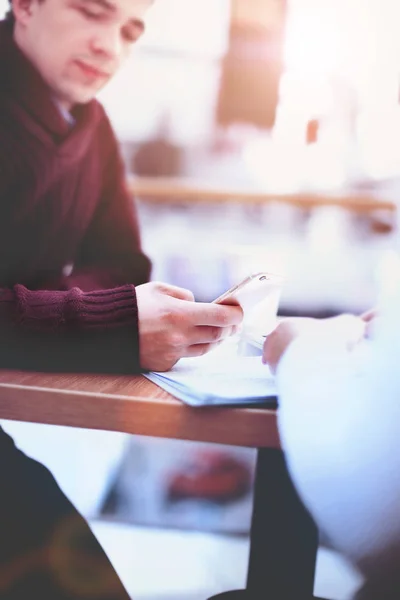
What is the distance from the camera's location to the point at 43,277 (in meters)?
1.04

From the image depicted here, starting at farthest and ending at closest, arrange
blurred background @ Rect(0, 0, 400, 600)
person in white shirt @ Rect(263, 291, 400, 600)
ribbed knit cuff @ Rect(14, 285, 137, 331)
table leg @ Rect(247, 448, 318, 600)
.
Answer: blurred background @ Rect(0, 0, 400, 600) → table leg @ Rect(247, 448, 318, 600) → ribbed knit cuff @ Rect(14, 285, 137, 331) → person in white shirt @ Rect(263, 291, 400, 600)

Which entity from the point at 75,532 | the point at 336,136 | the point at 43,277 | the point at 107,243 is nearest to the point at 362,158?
the point at 336,136

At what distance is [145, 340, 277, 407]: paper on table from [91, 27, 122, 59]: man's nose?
0.62m

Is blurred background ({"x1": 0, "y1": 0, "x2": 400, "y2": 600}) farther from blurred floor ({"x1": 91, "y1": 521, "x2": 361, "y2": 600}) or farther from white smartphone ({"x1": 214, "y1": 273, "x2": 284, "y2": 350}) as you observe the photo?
white smartphone ({"x1": 214, "y1": 273, "x2": 284, "y2": 350})

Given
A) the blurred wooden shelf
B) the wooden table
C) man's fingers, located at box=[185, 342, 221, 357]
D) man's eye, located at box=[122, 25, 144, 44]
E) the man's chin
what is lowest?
man's fingers, located at box=[185, 342, 221, 357]

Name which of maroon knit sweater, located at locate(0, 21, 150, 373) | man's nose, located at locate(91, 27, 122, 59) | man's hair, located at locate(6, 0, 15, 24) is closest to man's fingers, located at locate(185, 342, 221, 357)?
maroon knit sweater, located at locate(0, 21, 150, 373)

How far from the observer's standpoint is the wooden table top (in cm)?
49

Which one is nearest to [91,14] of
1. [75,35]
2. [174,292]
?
[75,35]

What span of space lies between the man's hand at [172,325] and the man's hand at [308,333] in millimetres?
92

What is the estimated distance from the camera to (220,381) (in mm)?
570

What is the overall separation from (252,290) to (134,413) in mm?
225

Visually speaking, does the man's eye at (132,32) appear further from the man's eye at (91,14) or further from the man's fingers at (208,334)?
the man's fingers at (208,334)

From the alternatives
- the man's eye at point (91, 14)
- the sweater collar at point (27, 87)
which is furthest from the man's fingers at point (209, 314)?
the man's eye at point (91, 14)

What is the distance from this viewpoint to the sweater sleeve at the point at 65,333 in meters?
0.62
